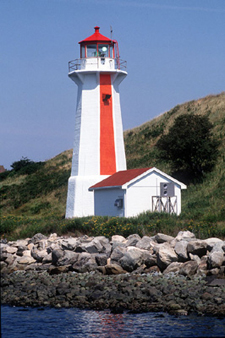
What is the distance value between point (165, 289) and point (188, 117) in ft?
71.0

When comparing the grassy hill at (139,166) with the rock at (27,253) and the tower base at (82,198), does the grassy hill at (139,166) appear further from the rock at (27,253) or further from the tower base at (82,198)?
the rock at (27,253)

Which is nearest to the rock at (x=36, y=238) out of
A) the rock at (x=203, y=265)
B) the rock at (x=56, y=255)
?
the rock at (x=56, y=255)

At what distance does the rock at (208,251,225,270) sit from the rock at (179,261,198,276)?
0.47 m

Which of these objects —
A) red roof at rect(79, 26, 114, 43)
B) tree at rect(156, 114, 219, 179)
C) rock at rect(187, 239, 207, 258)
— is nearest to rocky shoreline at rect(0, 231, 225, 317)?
rock at rect(187, 239, 207, 258)

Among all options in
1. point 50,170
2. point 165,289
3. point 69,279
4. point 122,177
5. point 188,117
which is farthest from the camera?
point 50,170

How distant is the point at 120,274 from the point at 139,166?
23.4m

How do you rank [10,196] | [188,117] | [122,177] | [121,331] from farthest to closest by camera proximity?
[10,196] < [188,117] < [122,177] < [121,331]

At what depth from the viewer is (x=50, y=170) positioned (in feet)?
163

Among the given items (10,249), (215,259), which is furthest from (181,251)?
(10,249)

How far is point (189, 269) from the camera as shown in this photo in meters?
17.7

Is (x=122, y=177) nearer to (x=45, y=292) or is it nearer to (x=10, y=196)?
(x=45, y=292)

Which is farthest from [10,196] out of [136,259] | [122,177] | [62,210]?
[136,259]

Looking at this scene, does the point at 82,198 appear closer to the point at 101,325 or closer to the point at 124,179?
the point at 124,179

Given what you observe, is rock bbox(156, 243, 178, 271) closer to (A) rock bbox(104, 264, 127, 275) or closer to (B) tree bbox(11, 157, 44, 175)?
(A) rock bbox(104, 264, 127, 275)
